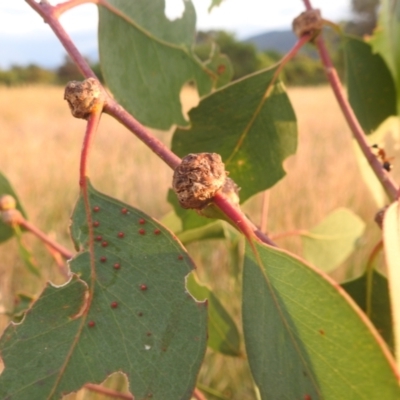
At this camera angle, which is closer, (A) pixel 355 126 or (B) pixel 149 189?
(A) pixel 355 126

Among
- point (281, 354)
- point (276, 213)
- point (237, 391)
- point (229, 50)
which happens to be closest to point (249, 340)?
point (281, 354)

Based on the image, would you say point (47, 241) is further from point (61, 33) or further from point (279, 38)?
point (279, 38)

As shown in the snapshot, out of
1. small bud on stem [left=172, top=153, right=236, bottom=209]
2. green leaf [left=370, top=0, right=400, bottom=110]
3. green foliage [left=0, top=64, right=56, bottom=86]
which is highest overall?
green foliage [left=0, top=64, right=56, bottom=86]

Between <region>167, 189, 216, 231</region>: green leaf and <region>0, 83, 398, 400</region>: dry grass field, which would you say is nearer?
<region>167, 189, 216, 231</region>: green leaf

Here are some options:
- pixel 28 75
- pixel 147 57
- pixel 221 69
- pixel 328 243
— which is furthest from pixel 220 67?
pixel 28 75

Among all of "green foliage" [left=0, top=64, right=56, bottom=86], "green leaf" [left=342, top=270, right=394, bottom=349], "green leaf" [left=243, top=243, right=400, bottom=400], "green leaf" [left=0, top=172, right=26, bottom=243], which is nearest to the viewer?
"green leaf" [left=243, top=243, right=400, bottom=400]

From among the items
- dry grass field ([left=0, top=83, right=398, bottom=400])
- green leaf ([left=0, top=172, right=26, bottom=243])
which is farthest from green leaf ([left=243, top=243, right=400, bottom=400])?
dry grass field ([left=0, top=83, right=398, bottom=400])

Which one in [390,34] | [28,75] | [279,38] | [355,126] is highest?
[28,75]

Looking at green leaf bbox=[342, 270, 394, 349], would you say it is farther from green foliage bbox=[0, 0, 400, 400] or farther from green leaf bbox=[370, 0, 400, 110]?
green leaf bbox=[370, 0, 400, 110]
